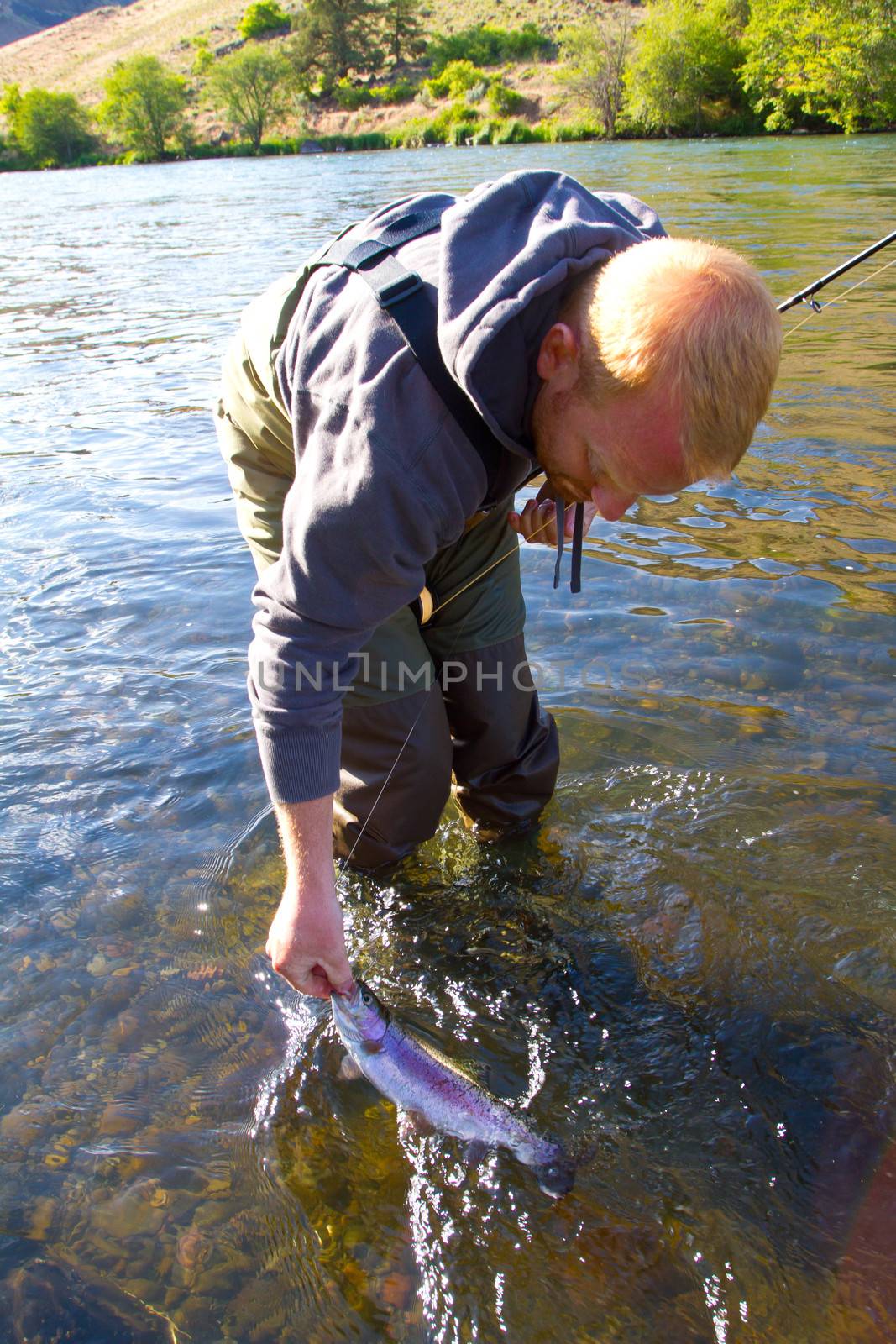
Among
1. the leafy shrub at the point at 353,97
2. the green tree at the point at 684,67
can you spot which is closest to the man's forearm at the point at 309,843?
the green tree at the point at 684,67

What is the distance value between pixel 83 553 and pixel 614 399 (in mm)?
4921

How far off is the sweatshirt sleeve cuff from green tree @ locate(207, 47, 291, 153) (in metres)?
83.1

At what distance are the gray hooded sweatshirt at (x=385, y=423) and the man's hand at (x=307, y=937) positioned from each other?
208 millimetres

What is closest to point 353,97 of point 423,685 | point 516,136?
point 516,136

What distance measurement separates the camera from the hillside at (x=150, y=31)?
8875cm

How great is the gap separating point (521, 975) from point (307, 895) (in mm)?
1125

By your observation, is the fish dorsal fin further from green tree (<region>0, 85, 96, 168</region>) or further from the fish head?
green tree (<region>0, 85, 96, 168</region>)

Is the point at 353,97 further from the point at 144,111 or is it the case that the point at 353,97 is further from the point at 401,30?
the point at 401,30

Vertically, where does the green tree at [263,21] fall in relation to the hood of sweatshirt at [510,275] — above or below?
above

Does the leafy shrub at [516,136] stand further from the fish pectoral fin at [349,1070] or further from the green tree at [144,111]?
the fish pectoral fin at [349,1070]

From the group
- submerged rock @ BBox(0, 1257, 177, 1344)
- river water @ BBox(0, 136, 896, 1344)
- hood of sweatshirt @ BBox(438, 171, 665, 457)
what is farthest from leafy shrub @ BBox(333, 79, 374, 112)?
submerged rock @ BBox(0, 1257, 177, 1344)

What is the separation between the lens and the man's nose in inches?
72.9

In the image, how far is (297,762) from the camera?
1873mm

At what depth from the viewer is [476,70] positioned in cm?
7069
